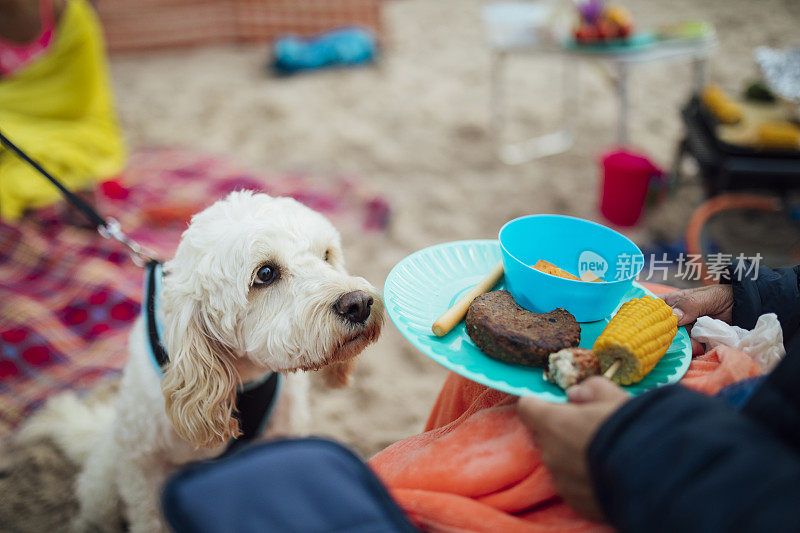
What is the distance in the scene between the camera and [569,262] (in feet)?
4.06

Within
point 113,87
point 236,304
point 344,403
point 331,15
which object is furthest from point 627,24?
point 113,87

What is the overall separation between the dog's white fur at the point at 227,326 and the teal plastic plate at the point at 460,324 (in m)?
0.19

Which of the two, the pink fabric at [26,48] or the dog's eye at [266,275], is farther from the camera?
the pink fabric at [26,48]

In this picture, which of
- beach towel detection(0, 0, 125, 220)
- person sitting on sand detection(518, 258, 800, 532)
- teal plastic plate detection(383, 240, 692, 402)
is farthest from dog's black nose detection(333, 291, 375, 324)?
beach towel detection(0, 0, 125, 220)

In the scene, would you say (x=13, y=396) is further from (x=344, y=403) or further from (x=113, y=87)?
(x=113, y=87)

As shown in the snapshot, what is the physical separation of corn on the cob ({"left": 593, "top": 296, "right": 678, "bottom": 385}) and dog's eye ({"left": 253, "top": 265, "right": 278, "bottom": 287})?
80 cm

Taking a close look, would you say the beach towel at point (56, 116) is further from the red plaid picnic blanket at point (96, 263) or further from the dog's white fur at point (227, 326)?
the dog's white fur at point (227, 326)

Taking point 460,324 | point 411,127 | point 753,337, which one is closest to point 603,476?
point 460,324

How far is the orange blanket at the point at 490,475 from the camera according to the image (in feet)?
2.96

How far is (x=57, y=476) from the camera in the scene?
2.03m

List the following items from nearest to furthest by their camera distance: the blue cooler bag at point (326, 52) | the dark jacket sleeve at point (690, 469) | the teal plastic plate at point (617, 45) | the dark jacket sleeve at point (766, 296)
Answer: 1. the dark jacket sleeve at point (690, 469)
2. the dark jacket sleeve at point (766, 296)
3. the teal plastic plate at point (617, 45)
4. the blue cooler bag at point (326, 52)

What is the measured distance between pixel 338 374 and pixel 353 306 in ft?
1.66

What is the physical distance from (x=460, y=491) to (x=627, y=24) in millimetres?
3627

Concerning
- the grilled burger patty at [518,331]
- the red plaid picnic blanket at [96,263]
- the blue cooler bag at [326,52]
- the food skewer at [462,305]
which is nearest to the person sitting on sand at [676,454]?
the grilled burger patty at [518,331]
